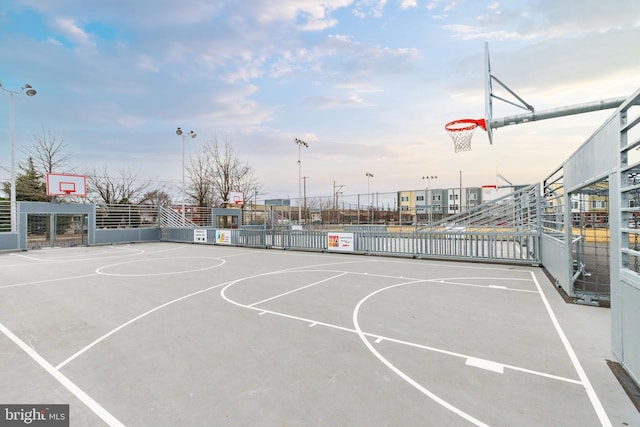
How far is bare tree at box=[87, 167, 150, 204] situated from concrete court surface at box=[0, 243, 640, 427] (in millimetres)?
31232

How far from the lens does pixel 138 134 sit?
28906mm

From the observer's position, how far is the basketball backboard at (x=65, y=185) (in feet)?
66.5

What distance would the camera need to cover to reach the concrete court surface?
2926mm

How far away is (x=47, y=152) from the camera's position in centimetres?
2941

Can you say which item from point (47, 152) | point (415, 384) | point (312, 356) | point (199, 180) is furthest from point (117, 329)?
point (199, 180)

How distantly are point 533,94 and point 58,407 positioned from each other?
1584 centimetres

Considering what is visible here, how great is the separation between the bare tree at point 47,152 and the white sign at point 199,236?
18517 mm

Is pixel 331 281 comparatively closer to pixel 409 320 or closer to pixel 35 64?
pixel 409 320

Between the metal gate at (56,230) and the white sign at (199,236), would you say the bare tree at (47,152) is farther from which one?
the white sign at (199,236)

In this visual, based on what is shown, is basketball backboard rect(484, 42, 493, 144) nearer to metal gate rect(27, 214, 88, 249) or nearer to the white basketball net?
the white basketball net

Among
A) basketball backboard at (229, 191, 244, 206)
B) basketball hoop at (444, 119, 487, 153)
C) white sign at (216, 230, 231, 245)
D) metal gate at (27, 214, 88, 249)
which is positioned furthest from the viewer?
basketball backboard at (229, 191, 244, 206)

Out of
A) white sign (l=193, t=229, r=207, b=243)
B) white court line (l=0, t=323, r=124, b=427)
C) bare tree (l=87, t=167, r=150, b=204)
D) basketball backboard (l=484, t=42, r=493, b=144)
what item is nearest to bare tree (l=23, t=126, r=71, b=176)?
bare tree (l=87, t=167, r=150, b=204)

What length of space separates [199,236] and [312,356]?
20.6 metres

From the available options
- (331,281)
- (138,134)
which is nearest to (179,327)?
(331,281)
